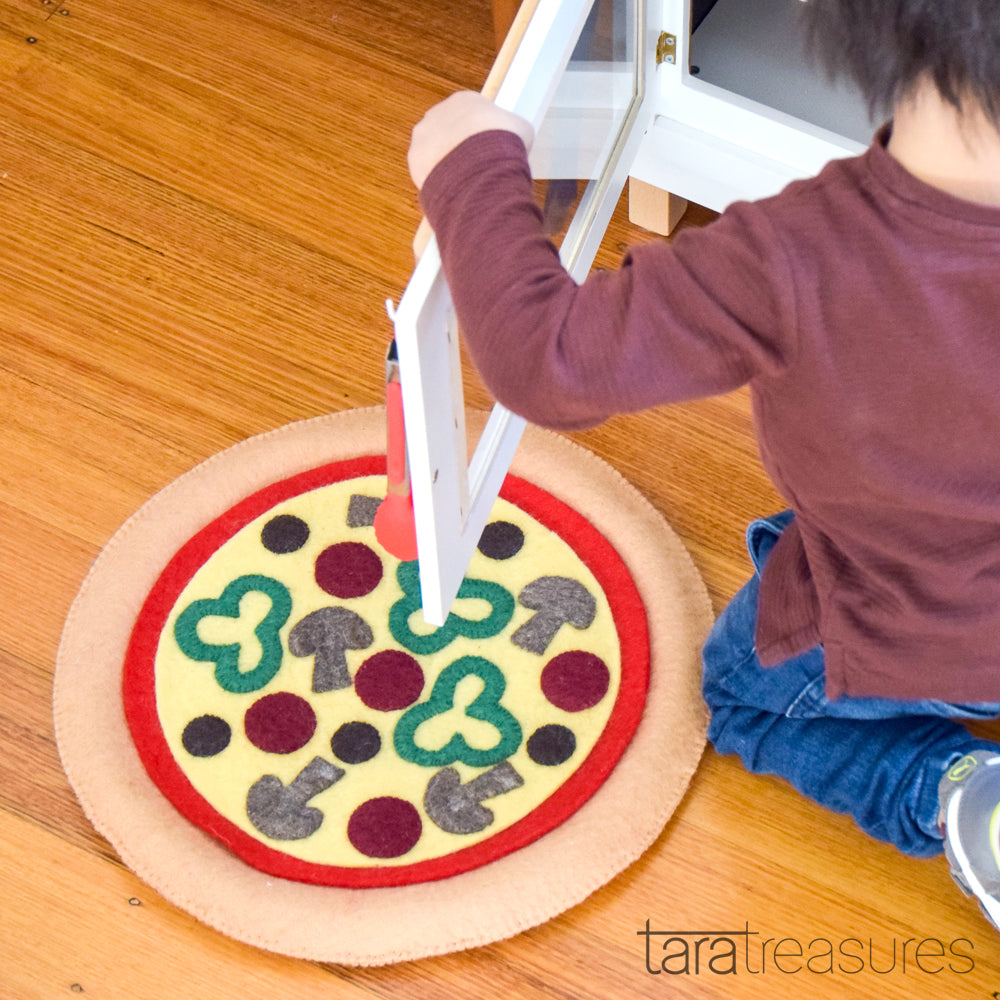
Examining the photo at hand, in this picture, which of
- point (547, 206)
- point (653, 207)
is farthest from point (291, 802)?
point (653, 207)

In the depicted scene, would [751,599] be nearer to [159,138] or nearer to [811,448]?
[811,448]

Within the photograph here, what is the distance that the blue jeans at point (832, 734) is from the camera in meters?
0.91

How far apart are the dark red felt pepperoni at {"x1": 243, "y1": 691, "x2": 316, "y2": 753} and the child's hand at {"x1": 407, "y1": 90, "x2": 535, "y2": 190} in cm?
48

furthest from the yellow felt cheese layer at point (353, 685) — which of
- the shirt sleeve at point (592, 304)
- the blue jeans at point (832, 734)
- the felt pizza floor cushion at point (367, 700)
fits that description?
the shirt sleeve at point (592, 304)

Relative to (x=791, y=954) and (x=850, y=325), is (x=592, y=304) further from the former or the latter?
(x=791, y=954)

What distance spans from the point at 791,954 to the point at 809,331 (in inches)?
21.7

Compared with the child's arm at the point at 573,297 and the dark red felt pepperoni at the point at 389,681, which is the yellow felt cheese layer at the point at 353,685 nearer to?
the dark red felt pepperoni at the point at 389,681

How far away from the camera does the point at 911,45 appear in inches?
22.1

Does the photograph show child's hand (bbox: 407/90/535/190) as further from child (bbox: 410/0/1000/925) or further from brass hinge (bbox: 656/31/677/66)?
brass hinge (bbox: 656/31/677/66)

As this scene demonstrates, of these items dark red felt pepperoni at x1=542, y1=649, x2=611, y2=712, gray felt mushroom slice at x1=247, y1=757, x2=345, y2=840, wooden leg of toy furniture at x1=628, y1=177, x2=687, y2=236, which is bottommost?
gray felt mushroom slice at x1=247, y1=757, x2=345, y2=840

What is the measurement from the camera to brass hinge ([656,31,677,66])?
3.59ft

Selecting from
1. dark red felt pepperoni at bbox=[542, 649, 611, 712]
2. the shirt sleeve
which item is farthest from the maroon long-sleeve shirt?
dark red felt pepperoni at bbox=[542, 649, 611, 712]

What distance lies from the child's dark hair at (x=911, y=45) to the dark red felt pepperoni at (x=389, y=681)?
23.8 inches

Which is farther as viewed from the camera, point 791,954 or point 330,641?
point 330,641
